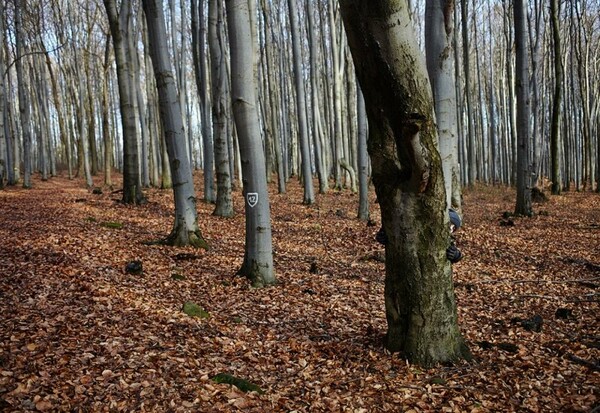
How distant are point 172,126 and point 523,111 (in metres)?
8.94

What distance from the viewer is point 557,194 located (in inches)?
→ 693

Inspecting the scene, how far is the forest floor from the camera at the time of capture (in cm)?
341

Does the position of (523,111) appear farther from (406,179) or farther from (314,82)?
(406,179)

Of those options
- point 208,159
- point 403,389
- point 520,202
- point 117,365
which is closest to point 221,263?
point 117,365

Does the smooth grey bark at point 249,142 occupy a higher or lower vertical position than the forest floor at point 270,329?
higher

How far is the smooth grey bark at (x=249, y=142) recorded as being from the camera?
6.11 meters

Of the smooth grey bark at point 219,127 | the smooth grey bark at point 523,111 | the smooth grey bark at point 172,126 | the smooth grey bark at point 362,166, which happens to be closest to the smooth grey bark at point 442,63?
the smooth grey bark at point 172,126

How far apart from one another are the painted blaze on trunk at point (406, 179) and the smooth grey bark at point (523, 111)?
9.10 meters

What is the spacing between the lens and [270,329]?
195 inches

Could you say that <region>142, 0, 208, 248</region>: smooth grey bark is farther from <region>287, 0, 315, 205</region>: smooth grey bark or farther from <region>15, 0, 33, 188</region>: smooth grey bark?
<region>15, 0, 33, 188</region>: smooth grey bark

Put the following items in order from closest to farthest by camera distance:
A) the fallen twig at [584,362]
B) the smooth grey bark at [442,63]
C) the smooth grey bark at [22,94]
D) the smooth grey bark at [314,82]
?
1. the fallen twig at [584,362]
2. the smooth grey bark at [442,63]
3. the smooth grey bark at [314,82]
4. the smooth grey bark at [22,94]

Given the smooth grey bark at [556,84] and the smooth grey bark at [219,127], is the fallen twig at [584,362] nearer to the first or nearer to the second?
the smooth grey bark at [219,127]

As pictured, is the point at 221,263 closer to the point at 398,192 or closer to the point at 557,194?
the point at 398,192

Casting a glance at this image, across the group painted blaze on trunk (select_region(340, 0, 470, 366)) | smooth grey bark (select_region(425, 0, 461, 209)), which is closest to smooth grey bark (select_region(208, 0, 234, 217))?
smooth grey bark (select_region(425, 0, 461, 209))
